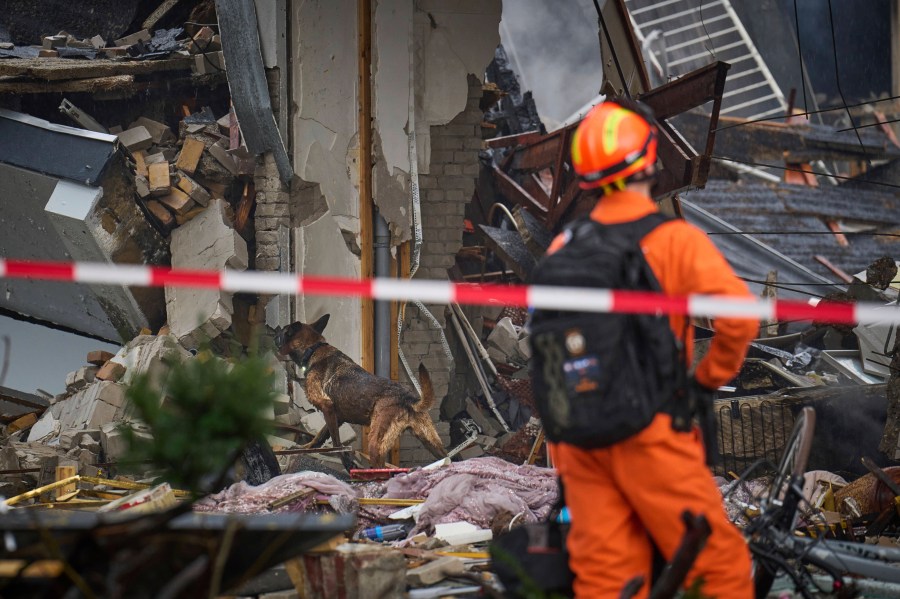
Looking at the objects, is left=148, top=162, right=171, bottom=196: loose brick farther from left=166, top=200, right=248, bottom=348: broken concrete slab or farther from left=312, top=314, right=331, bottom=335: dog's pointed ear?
left=312, top=314, right=331, bottom=335: dog's pointed ear

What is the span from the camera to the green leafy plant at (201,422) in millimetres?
2709

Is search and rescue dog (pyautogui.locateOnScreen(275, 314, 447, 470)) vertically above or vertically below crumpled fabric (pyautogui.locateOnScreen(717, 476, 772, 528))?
above

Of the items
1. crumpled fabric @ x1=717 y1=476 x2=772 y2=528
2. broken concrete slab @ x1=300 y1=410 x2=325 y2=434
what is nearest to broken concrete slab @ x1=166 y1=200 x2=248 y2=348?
broken concrete slab @ x1=300 y1=410 x2=325 y2=434

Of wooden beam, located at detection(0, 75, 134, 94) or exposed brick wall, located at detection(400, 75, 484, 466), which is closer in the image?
wooden beam, located at detection(0, 75, 134, 94)

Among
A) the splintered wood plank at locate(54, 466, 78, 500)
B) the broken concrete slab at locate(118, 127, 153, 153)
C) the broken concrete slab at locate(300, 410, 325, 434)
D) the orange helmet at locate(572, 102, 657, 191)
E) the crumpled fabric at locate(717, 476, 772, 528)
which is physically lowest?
the crumpled fabric at locate(717, 476, 772, 528)

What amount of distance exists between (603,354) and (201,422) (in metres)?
1.15

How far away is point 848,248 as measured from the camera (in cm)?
1739

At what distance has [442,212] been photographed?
10.4 metres

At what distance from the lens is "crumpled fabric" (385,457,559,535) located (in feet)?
20.1

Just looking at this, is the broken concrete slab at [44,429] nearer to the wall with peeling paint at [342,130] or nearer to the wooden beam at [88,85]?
the wall with peeling paint at [342,130]

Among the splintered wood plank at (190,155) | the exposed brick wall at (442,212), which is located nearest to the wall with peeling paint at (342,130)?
the exposed brick wall at (442,212)

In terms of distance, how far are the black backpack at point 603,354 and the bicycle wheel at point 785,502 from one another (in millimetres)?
717

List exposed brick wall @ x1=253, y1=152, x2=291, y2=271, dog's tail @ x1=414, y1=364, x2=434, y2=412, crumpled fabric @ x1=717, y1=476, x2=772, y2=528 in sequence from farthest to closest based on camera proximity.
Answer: exposed brick wall @ x1=253, y1=152, x2=291, y2=271 → dog's tail @ x1=414, y1=364, x2=434, y2=412 → crumpled fabric @ x1=717, y1=476, x2=772, y2=528

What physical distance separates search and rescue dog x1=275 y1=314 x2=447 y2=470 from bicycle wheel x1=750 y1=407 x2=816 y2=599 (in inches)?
187
